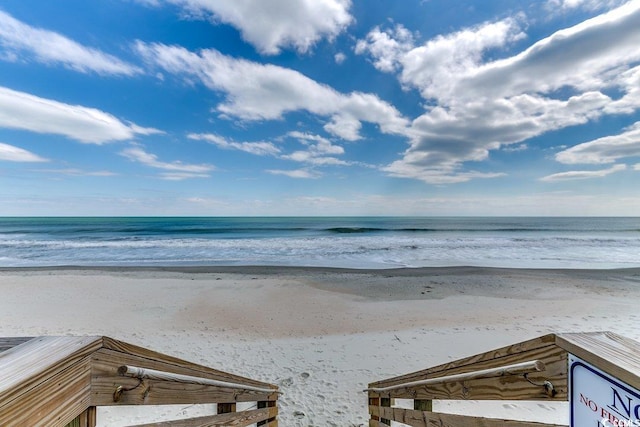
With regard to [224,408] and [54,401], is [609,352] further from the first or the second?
[224,408]

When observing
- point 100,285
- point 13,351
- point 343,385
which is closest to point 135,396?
point 13,351

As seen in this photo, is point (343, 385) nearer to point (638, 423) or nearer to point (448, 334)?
point (448, 334)

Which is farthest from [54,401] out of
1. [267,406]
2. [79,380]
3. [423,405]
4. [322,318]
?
[322,318]

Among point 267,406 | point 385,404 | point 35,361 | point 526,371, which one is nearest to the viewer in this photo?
point 35,361

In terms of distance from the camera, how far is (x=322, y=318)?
23.6 feet

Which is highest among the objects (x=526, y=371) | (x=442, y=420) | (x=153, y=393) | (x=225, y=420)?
(x=526, y=371)

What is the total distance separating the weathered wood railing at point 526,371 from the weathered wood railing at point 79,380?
1.28 m

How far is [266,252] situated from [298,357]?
570 inches

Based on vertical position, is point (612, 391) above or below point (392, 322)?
above

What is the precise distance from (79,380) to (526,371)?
1387mm

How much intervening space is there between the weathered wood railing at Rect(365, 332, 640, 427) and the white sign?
0.05 feet

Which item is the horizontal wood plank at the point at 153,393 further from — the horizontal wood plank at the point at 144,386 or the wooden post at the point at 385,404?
the wooden post at the point at 385,404

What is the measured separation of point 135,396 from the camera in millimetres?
980

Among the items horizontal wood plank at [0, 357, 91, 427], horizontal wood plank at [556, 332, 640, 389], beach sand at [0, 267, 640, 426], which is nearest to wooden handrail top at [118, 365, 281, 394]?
horizontal wood plank at [0, 357, 91, 427]
